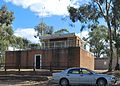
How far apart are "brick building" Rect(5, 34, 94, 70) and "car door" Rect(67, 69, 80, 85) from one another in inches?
766

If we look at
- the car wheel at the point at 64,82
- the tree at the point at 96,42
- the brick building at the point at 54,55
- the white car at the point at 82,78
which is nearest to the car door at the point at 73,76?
the white car at the point at 82,78

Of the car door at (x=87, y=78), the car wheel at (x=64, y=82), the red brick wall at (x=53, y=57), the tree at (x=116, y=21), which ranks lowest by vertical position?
the car wheel at (x=64, y=82)

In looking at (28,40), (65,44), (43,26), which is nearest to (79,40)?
(65,44)

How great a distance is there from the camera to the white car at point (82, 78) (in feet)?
90.6

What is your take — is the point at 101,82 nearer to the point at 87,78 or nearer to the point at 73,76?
the point at 87,78

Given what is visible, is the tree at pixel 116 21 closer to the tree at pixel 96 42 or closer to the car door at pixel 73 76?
the car door at pixel 73 76

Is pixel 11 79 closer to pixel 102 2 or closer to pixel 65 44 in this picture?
pixel 102 2

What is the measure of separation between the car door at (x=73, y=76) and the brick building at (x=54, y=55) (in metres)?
19.5

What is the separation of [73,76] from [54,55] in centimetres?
2304

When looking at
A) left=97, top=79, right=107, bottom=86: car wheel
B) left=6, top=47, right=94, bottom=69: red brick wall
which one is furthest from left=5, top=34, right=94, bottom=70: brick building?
left=97, top=79, right=107, bottom=86: car wheel

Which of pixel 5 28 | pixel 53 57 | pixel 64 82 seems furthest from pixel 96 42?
pixel 64 82

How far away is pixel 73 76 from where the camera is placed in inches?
1132

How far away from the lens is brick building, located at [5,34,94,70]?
163ft

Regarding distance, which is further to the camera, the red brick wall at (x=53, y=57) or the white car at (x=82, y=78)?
the red brick wall at (x=53, y=57)
